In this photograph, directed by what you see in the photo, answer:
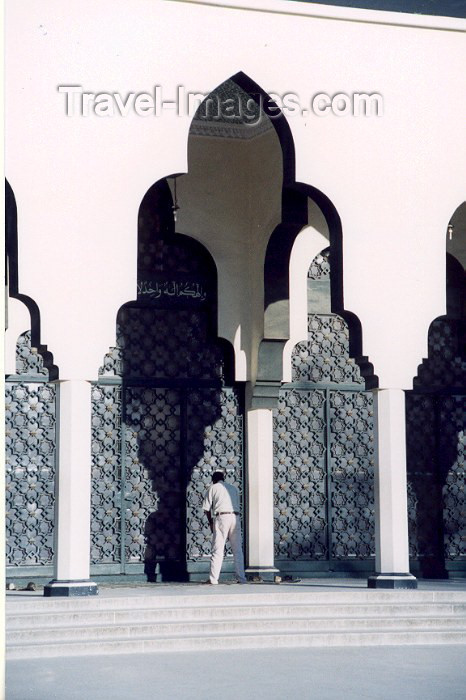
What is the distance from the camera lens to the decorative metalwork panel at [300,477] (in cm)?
1221

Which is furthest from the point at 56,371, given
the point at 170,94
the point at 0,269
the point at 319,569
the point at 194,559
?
the point at 0,269

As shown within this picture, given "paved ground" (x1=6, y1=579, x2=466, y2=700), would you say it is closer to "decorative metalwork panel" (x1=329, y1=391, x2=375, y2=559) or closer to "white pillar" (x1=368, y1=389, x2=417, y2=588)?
"white pillar" (x1=368, y1=389, x2=417, y2=588)

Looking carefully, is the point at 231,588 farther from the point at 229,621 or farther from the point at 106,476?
the point at 106,476

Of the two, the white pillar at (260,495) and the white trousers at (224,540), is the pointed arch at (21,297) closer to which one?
the white trousers at (224,540)

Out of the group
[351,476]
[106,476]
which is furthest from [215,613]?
[351,476]

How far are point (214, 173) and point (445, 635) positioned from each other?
5.46 m

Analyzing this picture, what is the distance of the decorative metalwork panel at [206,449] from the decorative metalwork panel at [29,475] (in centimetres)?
138

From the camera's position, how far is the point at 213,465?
12.1 meters

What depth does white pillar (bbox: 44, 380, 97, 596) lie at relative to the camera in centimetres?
923

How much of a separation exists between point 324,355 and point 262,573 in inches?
93.7

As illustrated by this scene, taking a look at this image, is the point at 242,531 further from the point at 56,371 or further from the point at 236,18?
the point at 236,18

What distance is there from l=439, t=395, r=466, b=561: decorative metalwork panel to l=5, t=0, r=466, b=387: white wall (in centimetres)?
265

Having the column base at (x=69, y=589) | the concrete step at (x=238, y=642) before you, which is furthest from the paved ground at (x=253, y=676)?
the column base at (x=69, y=589)

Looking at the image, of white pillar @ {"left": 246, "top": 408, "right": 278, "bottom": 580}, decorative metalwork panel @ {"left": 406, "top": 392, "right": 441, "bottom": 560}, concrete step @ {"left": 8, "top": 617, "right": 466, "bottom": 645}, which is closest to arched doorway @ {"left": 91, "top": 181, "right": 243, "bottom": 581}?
white pillar @ {"left": 246, "top": 408, "right": 278, "bottom": 580}
